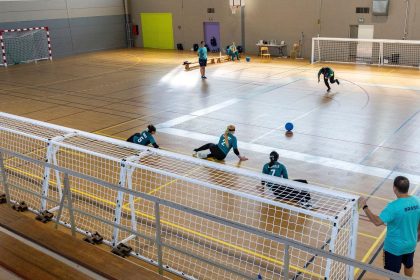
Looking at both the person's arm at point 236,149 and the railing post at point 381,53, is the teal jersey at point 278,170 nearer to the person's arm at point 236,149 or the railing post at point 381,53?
the person's arm at point 236,149

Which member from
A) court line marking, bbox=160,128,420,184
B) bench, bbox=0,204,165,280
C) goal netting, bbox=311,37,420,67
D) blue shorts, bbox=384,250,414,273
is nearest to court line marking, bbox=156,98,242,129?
court line marking, bbox=160,128,420,184

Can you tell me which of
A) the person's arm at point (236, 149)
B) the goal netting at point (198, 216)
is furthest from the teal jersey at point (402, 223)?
the person's arm at point (236, 149)

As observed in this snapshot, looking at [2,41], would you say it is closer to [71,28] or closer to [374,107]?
[71,28]

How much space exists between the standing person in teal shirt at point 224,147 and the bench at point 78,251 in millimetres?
6132

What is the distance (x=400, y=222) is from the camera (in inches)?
233

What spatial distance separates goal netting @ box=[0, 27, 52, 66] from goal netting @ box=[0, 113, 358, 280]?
2372 centimetres

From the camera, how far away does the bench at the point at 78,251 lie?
6.04 m

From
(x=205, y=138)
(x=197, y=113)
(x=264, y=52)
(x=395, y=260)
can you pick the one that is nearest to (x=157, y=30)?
(x=264, y=52)

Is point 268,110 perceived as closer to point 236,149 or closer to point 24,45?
point 236,149

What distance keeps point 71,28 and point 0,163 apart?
103 feet

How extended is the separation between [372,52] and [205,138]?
60.0ft

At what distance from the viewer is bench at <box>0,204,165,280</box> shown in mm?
6043

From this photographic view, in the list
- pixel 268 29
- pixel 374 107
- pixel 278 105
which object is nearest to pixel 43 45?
pixel 268 29

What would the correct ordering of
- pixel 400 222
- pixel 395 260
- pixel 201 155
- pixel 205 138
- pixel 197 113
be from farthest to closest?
pixel 197 113, pixel 205 138, pixel 201 155, pixel 395 260, pixel 400 222
